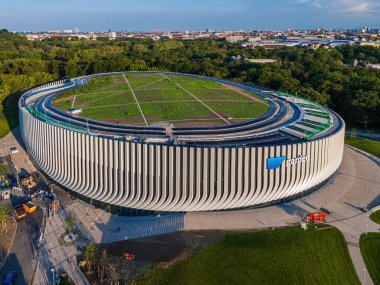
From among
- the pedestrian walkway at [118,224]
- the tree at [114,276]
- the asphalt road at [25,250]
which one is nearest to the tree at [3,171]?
the asphalt road at [25,250]

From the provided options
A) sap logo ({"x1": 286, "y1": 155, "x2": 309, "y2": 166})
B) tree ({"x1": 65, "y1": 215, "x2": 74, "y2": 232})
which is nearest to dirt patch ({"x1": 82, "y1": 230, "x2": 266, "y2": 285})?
tree ({"x1": 65, "y1": 215, "x2": 74, "y2": 232})

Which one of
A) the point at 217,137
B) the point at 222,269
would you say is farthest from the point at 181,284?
the point at 217,137

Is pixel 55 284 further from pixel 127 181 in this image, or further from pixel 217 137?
pixel 217 137

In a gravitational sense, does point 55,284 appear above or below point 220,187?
below

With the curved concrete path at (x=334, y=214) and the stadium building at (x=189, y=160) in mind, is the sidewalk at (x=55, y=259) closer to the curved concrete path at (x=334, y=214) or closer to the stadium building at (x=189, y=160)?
the stadium building at (x=189, y=160)

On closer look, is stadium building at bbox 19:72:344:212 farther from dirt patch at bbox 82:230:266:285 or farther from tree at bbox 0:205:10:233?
tree at bbox 0:205:10:233

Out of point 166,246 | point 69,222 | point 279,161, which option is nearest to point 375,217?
point 279,161
